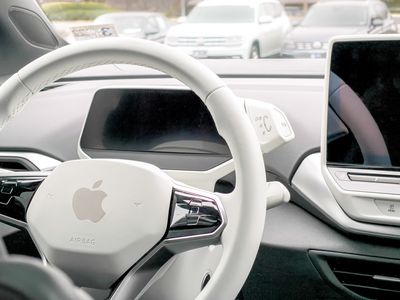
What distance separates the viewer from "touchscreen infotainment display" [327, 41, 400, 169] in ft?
4.84

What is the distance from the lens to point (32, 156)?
6.21 feet

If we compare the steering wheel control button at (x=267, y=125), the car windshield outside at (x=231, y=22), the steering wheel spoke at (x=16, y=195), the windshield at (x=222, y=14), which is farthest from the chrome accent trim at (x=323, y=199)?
the windshield at (x=222, y=14)

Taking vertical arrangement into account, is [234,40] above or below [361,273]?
below

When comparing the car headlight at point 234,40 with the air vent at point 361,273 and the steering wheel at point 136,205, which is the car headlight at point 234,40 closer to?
the air vent at point 361,273

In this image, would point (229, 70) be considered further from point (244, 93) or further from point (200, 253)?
point (200, 253)

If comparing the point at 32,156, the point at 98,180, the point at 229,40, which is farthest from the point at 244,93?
the point at 229,40

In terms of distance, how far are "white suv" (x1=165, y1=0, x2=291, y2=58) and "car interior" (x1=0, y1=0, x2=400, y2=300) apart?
1.21 meters

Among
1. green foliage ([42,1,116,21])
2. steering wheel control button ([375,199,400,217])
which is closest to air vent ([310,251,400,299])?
steering wheel control button ([375,199,400,217])

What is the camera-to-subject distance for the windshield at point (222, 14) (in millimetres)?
6062

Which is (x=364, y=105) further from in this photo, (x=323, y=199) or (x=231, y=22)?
(x=231, y=22)

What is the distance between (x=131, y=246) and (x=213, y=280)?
19 centimetres

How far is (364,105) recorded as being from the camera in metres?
1.53

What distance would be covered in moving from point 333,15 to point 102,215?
13.9 feet

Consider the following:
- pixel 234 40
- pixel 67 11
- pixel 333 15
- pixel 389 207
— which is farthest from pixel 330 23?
pixel 389 207
